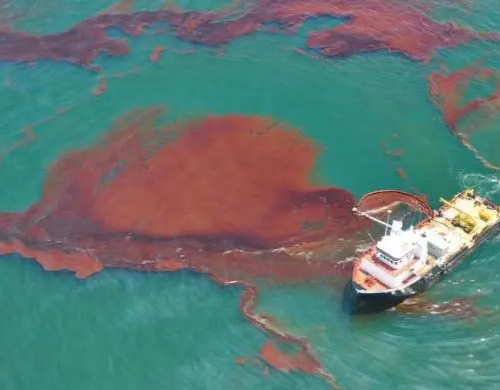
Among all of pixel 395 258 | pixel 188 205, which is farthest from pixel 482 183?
pixel 188 205

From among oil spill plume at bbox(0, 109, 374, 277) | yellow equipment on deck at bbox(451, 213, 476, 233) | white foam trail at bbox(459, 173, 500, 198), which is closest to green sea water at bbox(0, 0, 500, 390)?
white foam trail at bbox(459, 173, 500, 198)

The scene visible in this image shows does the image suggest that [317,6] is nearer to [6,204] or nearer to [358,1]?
[358,1]

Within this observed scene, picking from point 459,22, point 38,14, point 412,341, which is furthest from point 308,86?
point 38,14

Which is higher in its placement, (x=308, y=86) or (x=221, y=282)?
(x=308, y=86)

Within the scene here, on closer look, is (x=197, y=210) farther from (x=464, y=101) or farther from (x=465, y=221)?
(x=464, y=101)

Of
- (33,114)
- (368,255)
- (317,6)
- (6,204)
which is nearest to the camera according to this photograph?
(368,255)
